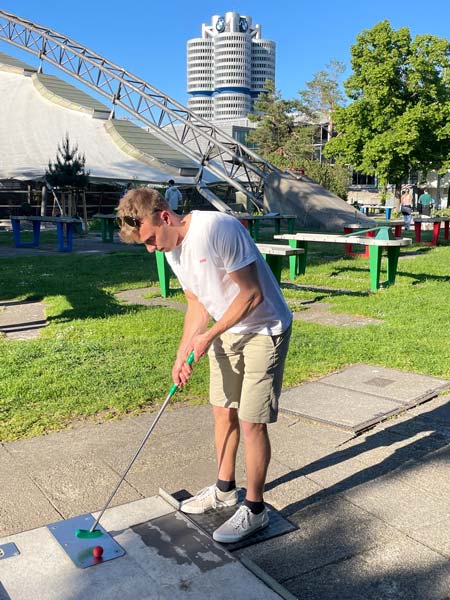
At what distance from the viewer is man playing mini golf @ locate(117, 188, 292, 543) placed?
8.96ft

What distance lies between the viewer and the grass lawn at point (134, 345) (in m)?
4.81

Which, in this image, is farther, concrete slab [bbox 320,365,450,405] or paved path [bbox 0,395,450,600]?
concrete slab [bbox 320,365,450,405]

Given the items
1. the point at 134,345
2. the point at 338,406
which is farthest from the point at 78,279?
the point at 338,406

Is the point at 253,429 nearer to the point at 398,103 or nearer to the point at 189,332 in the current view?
the point at 189,332

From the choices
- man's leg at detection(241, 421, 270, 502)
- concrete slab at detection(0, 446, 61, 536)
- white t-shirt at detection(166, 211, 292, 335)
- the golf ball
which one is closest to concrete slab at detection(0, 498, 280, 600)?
the golf ball

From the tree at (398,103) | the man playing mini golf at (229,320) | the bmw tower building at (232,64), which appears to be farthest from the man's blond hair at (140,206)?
the bmw tower building at (232,64)

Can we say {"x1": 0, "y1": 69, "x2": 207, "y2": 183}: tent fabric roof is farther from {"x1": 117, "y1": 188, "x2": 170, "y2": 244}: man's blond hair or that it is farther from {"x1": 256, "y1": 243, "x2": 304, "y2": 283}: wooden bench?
{"x1": 117, "y1": 188, "x2": 170, "y2": 244}: man's blond hair

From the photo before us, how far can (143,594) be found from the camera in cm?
249

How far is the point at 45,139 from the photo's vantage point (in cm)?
3612

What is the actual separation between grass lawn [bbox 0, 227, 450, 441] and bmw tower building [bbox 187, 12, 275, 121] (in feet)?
595

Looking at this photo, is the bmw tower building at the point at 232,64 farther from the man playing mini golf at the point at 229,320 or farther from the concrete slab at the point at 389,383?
the man playing mini golf at the point at 229,320

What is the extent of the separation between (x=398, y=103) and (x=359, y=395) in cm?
3223

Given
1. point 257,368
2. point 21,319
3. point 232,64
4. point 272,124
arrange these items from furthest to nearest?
point 232,64 < point 272,124 < point 21,319 < point 257,368

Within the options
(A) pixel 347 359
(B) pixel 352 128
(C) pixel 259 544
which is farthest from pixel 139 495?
(B) pixel 352 128
